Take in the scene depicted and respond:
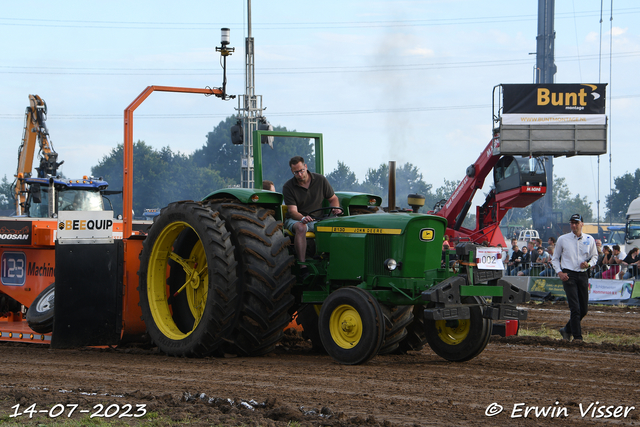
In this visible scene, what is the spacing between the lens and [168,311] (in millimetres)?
8328

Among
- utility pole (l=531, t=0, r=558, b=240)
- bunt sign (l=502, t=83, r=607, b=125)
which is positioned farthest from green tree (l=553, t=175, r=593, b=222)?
bunt sign (l=502, t=83, r=607, b=125)

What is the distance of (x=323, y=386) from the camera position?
586cm

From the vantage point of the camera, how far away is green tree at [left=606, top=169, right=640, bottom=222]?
8681 centimetres

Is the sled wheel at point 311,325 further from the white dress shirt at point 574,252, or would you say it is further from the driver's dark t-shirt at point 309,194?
the white dress shirt at point 574,252

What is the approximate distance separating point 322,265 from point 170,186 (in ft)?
245

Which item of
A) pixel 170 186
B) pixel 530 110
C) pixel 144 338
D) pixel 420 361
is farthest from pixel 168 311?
pixel 170 186

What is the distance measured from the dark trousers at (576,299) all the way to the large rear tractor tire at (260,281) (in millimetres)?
4384

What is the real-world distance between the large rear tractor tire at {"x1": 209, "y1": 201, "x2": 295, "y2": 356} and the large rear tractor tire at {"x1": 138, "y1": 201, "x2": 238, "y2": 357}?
0.36ft

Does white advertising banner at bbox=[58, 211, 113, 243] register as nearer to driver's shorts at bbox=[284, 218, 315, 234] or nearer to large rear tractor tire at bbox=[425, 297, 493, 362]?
driver's shorts at bbox=[284, 218, 315, 234]

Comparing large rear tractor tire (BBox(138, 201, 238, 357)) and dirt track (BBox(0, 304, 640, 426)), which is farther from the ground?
large rear tractor tire (BBox(138, 201, 238, 357))

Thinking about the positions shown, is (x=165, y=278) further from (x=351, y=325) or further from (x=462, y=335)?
(x=462, y=335)

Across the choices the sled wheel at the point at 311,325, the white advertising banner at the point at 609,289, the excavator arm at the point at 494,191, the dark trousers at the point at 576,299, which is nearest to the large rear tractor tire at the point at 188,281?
the sled wheel at the point at 311,325

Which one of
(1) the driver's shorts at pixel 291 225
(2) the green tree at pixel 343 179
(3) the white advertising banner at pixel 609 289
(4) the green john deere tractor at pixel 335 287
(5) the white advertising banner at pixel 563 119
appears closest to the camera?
(4) the green john deere tractor at pixel 335 287

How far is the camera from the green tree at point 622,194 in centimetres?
8681
